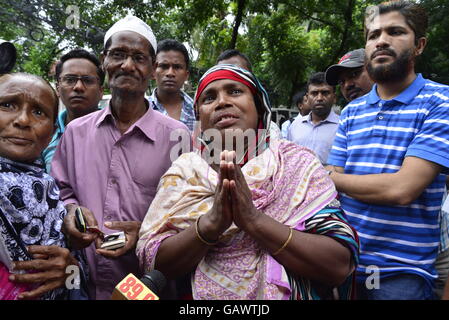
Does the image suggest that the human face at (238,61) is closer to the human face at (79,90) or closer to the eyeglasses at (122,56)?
the human face at (79,90)

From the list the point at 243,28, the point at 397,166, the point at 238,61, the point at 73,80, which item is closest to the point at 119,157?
the point at 73,80

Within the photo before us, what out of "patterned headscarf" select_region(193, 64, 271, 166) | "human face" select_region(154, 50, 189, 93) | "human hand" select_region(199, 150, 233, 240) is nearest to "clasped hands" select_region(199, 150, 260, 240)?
"human hand" select_region(199, 150, 233, 240)

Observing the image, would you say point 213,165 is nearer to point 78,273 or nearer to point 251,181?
point 251,181

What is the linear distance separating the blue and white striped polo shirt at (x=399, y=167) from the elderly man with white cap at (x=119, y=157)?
1225 millimetres

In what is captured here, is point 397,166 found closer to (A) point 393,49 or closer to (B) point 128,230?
(A) point 393,49

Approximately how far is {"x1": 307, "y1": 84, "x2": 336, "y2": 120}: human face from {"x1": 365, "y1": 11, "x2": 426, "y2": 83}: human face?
2556 millimetres

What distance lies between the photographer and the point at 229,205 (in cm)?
158

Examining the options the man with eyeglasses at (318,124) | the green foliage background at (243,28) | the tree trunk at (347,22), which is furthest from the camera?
the tree trunk at (347,22)

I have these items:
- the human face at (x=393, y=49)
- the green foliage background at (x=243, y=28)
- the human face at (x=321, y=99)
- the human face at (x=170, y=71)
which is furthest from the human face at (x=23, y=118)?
the green foliage background at (x=243, y=28)

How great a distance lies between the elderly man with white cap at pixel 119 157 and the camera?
2.07m

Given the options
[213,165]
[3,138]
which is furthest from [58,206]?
[213,165]

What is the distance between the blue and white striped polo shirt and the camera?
1941mm

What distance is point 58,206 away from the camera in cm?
176
